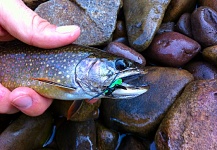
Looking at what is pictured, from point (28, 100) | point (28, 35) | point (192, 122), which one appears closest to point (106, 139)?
point (192, 122)

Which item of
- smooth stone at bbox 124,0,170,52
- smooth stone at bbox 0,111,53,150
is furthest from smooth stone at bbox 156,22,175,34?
smooth stone at bbox 0,111,53,150

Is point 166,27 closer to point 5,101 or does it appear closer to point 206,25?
point 206,25

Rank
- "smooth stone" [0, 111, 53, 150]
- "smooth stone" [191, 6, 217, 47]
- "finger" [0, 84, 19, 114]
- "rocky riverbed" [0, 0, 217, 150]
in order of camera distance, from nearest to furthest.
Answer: "finger" [0, 84, 19, 114]
"rocky riverbed" [0, 0, 217, 150]
"smooth stone" [0, 111, 53, 150]
"smooth stone" [191, 6, 217, 47]

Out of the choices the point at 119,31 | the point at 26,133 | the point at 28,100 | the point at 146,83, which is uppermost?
the point at 28,100

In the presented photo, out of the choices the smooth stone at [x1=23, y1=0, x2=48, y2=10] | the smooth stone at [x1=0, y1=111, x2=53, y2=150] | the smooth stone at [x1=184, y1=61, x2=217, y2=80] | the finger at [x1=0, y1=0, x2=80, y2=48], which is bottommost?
the smooth stone at [x1=0, y1=111, x2=53, y2=150]

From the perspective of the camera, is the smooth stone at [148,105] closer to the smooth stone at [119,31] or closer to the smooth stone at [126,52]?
the smooth stone at [126,52]

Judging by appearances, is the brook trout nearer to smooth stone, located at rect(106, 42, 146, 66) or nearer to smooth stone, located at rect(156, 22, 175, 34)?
smooth stone, located at rect(106, 42, 146, 66)
